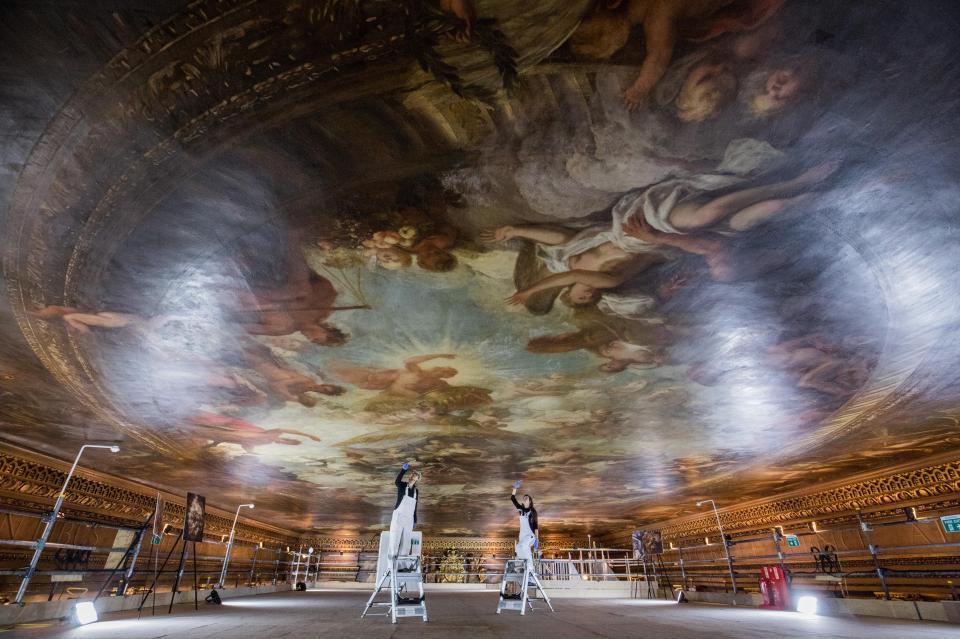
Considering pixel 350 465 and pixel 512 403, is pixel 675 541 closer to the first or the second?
pixel 350 465

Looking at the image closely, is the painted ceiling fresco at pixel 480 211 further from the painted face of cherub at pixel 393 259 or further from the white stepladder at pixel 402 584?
the white stepladder at pixel 402 584

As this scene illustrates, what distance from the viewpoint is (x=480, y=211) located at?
4.85 m

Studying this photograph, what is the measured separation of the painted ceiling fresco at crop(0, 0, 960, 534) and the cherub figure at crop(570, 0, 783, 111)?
18 millimetres

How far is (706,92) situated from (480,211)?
2237 millimetres

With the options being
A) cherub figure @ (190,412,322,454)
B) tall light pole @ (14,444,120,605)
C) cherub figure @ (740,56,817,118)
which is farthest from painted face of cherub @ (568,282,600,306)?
tall light pole @ (14,444,120,605)

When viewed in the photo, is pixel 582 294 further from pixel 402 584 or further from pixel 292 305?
pixel 402 584

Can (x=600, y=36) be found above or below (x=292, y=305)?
above

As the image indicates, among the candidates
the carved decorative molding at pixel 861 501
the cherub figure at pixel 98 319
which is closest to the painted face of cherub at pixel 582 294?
the cherub figure at pixel 98 319

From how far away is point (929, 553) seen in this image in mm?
14523

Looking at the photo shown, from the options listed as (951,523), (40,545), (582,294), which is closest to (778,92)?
(582,294)

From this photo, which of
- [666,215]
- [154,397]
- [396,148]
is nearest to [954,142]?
[666,215]

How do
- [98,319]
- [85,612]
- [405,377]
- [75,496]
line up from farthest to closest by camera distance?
[75,496], [405,377], [85,612], [98,319]

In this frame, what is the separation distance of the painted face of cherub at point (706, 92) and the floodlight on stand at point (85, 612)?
10630 millimetres

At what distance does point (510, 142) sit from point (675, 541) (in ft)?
99.7
